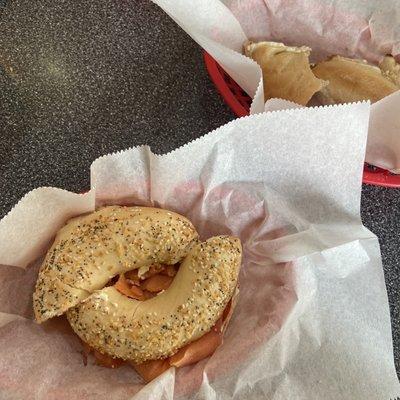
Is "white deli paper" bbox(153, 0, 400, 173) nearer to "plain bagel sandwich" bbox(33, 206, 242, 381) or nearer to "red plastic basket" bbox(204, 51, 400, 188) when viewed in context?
"red plastic basket" bbox(204, 51, 400, 188)

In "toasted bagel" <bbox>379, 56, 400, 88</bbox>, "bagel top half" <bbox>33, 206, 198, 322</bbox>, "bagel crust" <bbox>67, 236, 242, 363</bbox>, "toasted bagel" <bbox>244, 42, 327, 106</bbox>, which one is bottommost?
"bagel crust" <bbox>67, 236, 242, 363</bbox>

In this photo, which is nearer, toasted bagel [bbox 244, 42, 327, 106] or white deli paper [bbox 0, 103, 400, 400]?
white deli paper [bbox 0, 103, 400, 400]

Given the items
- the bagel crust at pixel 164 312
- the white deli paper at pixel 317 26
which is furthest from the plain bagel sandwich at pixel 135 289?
the white deli paper at pixel 317 26

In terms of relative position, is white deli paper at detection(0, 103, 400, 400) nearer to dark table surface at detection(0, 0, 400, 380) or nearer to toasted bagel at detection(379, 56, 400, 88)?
dark table surface at detection(0, 0, 400, 380)

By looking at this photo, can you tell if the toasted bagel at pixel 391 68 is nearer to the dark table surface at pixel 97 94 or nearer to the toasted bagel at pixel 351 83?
the toasted bagel at pixel 351 83

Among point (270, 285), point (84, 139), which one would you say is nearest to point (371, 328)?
point (270, 285)

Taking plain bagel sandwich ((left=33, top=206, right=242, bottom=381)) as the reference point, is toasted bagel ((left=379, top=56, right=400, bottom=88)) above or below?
above

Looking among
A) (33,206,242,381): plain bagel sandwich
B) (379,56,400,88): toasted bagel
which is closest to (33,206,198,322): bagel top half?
(33,206,242,381): plain bagel sandwich
